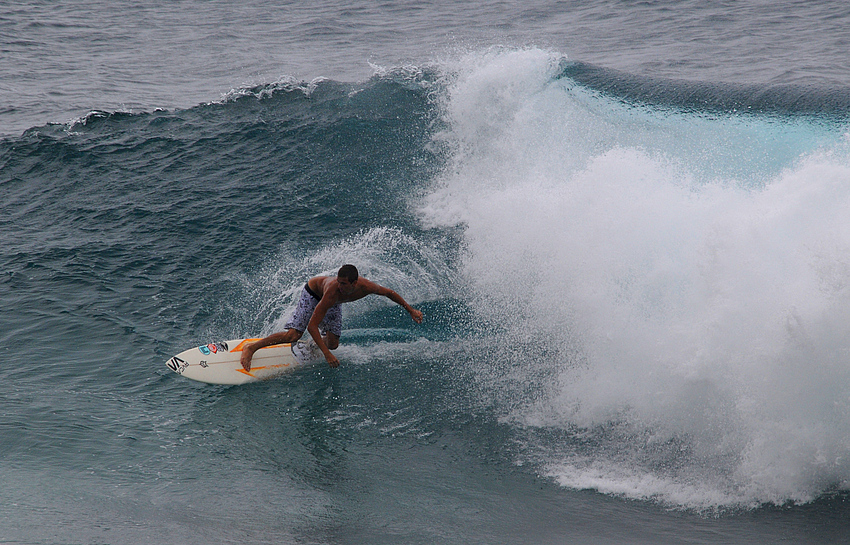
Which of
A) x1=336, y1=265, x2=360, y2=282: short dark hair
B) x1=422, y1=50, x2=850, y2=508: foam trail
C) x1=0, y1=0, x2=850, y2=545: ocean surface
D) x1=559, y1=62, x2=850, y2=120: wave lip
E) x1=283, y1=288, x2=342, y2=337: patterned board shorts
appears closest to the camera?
x1=0, y1=0, x2=850, y2=545: ocean surface

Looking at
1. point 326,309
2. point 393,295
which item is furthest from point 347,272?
point 393,295

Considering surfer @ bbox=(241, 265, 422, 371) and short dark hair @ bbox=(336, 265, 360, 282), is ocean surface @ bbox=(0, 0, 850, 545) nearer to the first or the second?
surfer @ bbox=(241, 265, 422, 371)

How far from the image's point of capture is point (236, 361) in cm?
885

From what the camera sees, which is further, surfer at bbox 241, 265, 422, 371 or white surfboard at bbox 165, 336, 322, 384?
white surfboard at bbox 165, 336, 322, 384

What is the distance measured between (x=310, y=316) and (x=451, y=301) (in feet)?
7.39

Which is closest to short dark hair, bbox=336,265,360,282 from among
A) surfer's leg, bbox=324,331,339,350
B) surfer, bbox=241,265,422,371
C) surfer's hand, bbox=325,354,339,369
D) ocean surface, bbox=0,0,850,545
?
surfer, bbox=241,265,422,371

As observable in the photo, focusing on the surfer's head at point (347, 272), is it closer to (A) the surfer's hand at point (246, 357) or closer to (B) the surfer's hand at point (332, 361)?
(B) the surfer's hand at point (332, 361)

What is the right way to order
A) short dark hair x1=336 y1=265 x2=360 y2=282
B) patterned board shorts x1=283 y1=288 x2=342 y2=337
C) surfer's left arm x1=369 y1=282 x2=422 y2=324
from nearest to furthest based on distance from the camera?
1. short dark hair x1=336 y1=265 x2=360 y2=282
2. surfer's left arm x1=369 y1=282 x2=422 y2=324
3. patterned board shorts x1=283 y1=288 x2=342 y2=337

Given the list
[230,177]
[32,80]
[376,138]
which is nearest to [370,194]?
[376,138]

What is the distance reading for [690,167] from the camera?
1120cm

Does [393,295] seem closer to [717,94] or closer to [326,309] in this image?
[326,309]

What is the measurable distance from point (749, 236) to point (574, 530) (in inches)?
147

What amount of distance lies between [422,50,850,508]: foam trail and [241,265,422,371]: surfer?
70.1 inches

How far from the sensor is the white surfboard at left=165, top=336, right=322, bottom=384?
28.5ft
